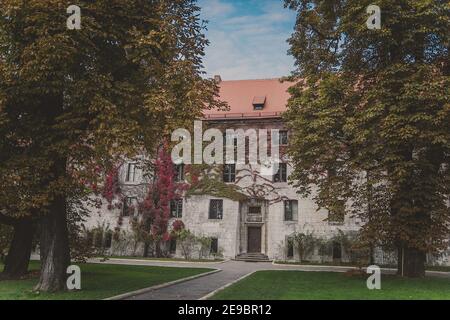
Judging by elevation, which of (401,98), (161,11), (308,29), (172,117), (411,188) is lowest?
(411,188)

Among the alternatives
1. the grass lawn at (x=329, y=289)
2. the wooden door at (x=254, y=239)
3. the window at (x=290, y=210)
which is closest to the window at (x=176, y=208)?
the wooden door at (x=254, y=239)

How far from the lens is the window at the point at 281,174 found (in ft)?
117

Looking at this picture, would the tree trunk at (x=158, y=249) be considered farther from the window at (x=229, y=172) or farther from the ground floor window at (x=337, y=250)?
the ground floor window at (x=337, y=250)

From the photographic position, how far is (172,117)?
1346 cm

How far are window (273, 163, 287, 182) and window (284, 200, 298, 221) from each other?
5.84ft

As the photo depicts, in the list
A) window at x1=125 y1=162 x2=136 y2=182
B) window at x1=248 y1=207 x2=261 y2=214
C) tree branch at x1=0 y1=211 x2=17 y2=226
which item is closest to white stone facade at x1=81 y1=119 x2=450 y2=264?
window at x1=248 y1=207 x2=261 y2=214

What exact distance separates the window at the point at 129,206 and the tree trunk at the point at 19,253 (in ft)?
61.9

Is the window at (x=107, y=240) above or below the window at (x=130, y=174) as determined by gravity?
below

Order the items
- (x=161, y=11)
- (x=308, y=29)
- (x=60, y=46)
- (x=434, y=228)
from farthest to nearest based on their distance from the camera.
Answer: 1. (x=308, y=29)
2. (x=434, y=228)
3. (x=161, y=11)
4. (x=60, y=46)

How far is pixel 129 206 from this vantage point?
37.7m

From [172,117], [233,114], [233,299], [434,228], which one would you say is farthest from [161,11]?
[233,114]

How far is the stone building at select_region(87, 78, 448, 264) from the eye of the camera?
113ft

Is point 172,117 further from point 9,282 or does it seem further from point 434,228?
point 434,228

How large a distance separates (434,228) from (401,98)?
5.20 m
